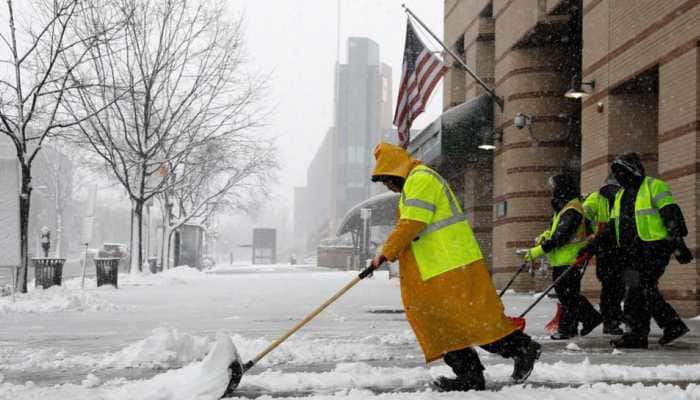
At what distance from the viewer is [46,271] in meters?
16.5

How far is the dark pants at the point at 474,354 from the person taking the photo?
15.0ft

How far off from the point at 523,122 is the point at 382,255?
1199 centimetres

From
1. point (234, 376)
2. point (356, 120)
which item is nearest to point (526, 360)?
point (234, 376)

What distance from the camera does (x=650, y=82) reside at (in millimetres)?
11922

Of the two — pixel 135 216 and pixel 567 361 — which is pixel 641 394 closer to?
pixel 567 361

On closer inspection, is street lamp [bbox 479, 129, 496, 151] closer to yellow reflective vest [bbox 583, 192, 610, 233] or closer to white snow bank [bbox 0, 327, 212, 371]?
yellow reflective vest [bbox 583, 192, 610, 233]

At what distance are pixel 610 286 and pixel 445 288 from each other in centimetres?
365

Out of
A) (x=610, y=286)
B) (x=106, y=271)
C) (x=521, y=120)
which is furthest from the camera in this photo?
(x=106, y=271)

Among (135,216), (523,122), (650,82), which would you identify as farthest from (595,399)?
(135,216)

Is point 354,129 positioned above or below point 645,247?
above

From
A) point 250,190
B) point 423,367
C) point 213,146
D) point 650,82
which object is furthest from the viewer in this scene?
point 250,190

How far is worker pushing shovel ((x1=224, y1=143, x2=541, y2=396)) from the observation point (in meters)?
4.45

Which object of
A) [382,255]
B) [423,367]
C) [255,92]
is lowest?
[423,367]

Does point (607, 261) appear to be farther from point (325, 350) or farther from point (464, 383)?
point (464, 383)
